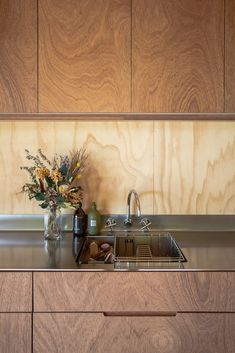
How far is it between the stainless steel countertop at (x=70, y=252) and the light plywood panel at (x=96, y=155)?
249 millimetres

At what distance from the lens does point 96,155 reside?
198 centimetres

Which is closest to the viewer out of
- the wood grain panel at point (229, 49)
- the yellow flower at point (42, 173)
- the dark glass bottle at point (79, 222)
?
the wood grain panel at point (229, 49)

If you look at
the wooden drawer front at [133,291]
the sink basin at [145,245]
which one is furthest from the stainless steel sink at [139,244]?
the wooden drawer front at [133,291]

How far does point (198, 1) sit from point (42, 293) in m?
1.45

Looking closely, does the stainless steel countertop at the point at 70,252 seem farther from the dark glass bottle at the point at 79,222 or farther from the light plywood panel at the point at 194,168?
the light plywood panel at the point at 194,168

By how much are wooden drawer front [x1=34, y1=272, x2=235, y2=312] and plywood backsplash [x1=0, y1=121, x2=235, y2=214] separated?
672 mm

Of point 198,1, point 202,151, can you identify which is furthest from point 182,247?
point 198,1

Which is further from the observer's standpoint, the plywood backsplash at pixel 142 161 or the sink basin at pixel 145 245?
the plywood backsplash at pixel 142 161

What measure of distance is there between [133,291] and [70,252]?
364 mm

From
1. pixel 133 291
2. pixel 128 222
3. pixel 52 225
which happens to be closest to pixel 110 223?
pixel 128 222

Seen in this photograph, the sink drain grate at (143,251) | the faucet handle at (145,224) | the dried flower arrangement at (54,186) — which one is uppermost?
the dried flower arrangement at (54,186)

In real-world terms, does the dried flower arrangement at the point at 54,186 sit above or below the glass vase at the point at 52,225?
above

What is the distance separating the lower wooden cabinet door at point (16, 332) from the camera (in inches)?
52.6

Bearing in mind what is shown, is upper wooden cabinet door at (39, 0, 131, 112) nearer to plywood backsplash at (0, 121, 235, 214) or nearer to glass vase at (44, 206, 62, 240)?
plywood backsplash at (0, 121, 235, 214)
